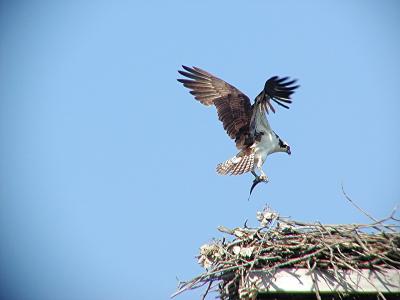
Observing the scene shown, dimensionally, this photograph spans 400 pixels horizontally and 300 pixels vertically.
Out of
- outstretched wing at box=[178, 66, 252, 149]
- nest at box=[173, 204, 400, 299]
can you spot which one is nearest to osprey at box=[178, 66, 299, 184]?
outstretched wing at box=[178, 66, 252, 149]

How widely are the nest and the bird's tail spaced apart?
247 cm

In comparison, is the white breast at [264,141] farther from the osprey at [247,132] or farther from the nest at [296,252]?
the nest at [296,252]

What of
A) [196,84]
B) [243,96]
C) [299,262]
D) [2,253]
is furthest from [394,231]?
[2,253]

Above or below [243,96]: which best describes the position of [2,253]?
above

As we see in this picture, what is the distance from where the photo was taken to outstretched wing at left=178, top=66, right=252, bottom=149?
8.38 m

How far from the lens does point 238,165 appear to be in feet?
27.2

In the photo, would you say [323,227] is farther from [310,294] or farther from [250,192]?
[250,192]

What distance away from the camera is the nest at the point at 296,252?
212 inches

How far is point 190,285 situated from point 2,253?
A: 2636 centimetres

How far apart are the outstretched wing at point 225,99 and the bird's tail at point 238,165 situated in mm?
142

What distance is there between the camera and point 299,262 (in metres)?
5.52

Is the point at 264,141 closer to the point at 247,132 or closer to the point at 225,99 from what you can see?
the point at 247,132

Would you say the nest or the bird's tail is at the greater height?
the bird's tail

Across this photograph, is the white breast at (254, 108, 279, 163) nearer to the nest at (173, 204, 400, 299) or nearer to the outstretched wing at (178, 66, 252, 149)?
the outstretched wing at (178, 66, 252, 149)
